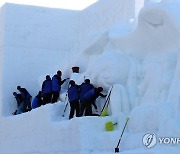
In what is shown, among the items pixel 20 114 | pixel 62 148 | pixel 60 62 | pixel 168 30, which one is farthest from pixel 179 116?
pixel 60 62

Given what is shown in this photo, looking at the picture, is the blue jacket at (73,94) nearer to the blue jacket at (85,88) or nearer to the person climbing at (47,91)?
the blue jacket at (85,88)

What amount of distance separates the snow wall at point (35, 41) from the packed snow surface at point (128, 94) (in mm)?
2146

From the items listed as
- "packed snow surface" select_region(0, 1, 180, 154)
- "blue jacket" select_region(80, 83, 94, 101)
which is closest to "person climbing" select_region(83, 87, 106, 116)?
"blue jacket" select_region(80, 83, 94, 101)

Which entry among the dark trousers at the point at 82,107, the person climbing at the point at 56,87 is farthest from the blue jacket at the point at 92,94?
the person climbing at the point at 56,87

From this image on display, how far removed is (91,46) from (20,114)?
227 cm

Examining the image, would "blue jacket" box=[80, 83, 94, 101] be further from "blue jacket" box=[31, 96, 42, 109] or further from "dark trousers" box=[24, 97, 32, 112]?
"dark trousers" box=[24, 97, 32, 112]

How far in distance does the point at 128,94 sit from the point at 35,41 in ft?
16.0

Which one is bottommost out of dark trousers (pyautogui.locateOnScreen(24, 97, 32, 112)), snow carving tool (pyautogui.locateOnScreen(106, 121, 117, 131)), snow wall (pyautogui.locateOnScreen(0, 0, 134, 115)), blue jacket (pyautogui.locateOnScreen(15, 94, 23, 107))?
snow carving tool (pyautogui.locateOnScreen(106, 121, 117, 131))

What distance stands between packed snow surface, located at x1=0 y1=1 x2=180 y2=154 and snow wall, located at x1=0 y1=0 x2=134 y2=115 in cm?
215

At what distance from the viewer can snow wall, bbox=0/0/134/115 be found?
652 inches

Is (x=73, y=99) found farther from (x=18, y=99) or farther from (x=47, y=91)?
(x=18, y=99)

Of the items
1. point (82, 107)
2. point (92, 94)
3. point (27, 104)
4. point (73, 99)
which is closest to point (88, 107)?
point (82, 107)

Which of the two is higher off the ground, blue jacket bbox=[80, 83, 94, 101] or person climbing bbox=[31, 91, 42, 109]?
blue jacket bbox=[80, 83, 94, 101]

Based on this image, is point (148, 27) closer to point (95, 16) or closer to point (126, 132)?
point (126, 132)
